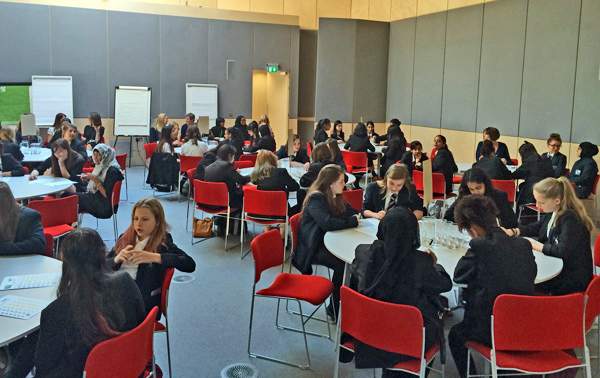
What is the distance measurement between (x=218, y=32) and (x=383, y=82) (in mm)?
4407

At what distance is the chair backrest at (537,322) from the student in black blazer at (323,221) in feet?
5.86

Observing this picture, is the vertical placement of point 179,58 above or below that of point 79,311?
above

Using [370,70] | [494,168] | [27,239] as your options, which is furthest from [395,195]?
[370,70]

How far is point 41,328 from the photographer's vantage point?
2.40m

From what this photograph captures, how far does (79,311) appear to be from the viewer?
241cm

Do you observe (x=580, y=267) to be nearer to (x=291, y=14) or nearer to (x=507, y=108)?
(x=507, y=108)

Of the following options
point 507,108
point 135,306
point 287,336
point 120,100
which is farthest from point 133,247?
point 120,100

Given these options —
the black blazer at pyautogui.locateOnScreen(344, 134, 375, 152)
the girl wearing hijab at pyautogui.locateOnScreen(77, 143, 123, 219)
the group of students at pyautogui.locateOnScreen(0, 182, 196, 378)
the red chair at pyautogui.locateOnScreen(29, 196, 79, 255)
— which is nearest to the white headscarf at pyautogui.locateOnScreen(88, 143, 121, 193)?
the girl wearing hijab at pyautogui.locateOnScreen(77, 143, 123, 219)

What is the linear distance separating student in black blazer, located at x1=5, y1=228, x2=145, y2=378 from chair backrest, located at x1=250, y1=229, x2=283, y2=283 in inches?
55.9

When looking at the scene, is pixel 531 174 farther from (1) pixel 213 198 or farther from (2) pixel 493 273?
(2) pixel 493 273

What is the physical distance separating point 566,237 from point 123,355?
114 inches

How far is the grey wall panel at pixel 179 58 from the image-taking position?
13.7m

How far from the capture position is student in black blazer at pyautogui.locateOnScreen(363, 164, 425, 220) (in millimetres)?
5168

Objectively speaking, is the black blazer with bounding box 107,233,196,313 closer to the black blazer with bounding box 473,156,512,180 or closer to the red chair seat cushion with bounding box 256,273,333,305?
the red chair seat cushion with bounding box 256,273,333,305
